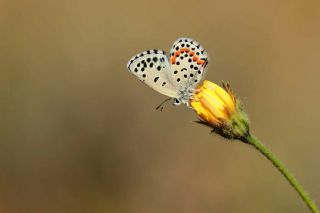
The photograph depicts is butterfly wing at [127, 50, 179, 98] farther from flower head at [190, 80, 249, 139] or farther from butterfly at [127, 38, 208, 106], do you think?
flower head at [190, 80, 249, 139]

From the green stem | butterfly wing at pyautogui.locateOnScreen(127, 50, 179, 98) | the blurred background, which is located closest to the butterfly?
butterfly wing at pyautogui.locateOnScreen(127, 50, 179, 98)

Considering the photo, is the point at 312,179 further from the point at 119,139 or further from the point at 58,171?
the point at 58,171

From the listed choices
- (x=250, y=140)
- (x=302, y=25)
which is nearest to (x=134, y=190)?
(x=302, y=25)

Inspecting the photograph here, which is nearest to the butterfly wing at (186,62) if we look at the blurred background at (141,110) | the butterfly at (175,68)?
the butterfly at (175,68)

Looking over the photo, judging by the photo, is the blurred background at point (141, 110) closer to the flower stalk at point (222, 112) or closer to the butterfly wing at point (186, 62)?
the flower stalk at point (222, 112)

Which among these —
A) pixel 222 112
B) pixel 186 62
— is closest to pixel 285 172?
pixel 222 112

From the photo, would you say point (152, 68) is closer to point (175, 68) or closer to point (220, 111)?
point (175, 68)

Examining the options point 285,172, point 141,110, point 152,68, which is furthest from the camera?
point 141,110
